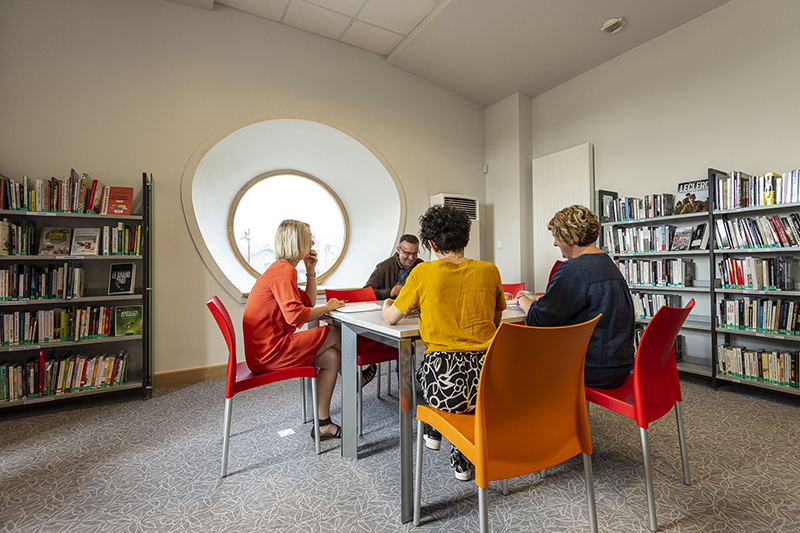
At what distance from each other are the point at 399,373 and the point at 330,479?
77 centimetres

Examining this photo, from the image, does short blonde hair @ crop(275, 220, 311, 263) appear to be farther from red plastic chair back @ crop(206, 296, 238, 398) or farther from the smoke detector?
the smoke detector

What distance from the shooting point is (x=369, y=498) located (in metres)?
1.67

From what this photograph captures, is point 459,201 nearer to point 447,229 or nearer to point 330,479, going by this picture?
point 447,229

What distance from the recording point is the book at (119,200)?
2895 mm

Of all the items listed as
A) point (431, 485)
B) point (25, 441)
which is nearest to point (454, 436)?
point (431, 485)

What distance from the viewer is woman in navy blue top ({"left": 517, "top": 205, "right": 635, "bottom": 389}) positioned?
155 centimetres

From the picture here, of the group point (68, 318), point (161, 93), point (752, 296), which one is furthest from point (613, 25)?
point (68, 318)

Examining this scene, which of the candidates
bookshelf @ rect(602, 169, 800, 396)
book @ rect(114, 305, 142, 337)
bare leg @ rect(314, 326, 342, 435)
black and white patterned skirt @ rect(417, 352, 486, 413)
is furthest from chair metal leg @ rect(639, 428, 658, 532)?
book @ rect(114, 305, 142, 337)

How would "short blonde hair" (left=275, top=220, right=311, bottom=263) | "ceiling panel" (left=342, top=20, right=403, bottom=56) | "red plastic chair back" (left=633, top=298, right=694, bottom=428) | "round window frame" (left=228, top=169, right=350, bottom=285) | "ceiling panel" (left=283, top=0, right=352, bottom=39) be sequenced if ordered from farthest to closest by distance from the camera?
1. "round window frame" (left=228, top=169, right=350, bottom=285)
2. "ceiling panel" (left=342, top=20, right=403, bottom=56)
3. "ceiling panel" (left=283, top=0, right=352, bottom=39)
4. "short blonde hair" (left=275, top=220, right=311, bottom=263)
5. "red plastic chair back" (left=633, top=298, right=694, bottom=428)

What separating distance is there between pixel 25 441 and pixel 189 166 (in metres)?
2.31

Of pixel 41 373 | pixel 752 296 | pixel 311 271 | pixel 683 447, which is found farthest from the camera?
pixel 752 296

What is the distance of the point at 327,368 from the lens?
2.20 meters

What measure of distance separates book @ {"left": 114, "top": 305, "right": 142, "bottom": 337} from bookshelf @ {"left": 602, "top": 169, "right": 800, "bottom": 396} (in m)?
4.56

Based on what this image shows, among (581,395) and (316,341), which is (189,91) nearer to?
(316,341)
